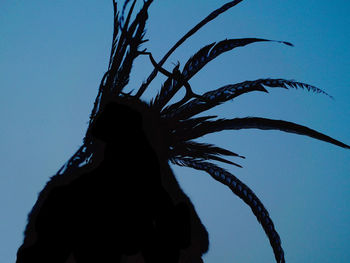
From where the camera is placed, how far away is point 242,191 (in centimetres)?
203

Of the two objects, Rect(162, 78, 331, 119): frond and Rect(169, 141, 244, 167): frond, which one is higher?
Rect(162, 78, 331, 119): frond

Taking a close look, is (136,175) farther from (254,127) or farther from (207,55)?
Answer: (207,55)

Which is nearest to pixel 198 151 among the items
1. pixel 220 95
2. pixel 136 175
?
pixel 220 95

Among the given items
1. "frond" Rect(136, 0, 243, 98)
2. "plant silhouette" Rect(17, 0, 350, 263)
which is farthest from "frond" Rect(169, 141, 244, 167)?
"frond" Rect(136, 0, 243, 98)

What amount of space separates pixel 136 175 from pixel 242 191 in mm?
936

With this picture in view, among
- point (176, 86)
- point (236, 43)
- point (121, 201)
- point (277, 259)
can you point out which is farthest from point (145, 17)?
point (277, 259)

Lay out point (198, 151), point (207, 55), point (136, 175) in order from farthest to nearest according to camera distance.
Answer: point (207, 55), point (198, 151), point (136, 175)

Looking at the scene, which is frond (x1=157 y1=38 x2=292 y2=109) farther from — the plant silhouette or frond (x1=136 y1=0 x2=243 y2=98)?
frond (x1=136 y1=0 x2=243 y2=98)

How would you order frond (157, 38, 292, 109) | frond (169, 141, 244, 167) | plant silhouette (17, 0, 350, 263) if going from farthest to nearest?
frond (157, 38, 292, 109), frond (169, 141, 244, 167), plant silhouette (17, 0, 350, 263)

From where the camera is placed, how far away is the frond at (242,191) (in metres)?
1.94

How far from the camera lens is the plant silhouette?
118 centimetres

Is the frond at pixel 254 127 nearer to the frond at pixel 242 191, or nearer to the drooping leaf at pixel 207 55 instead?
the frond at pixel 242 191

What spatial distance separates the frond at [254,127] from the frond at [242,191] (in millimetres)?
223

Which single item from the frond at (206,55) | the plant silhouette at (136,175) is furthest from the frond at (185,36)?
the frond at (206,55)
